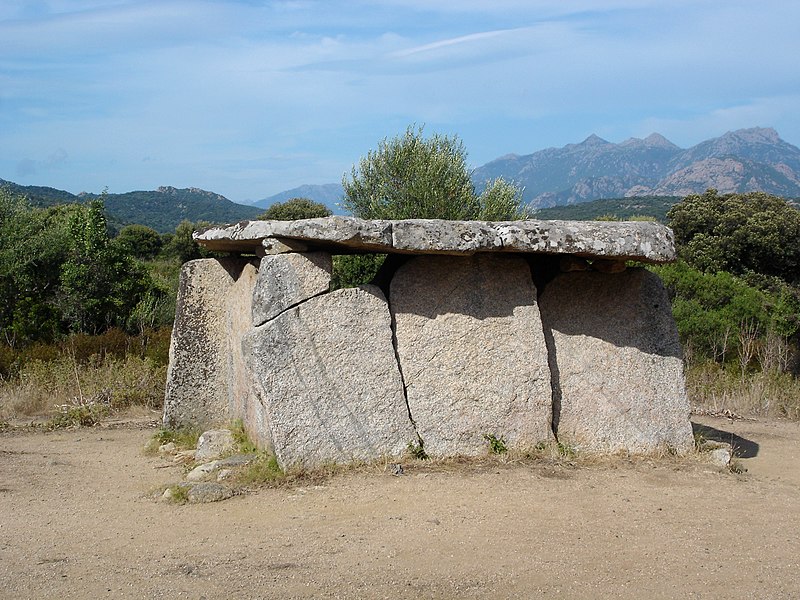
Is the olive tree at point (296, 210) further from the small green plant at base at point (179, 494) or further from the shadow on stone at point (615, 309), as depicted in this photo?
the small green plant at base at point (179, 494)

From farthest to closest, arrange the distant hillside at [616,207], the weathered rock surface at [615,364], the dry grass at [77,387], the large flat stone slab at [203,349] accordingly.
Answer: the distant hillside at [616,207] → the dry grass at [77,387] → the large flat stone slab at [203,349] → the weathered rock surface at [615,364]

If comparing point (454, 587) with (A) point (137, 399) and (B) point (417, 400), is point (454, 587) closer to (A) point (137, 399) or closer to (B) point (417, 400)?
(B) point (417, 400)

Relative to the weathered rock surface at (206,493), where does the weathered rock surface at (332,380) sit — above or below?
above

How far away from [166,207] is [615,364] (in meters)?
74.8

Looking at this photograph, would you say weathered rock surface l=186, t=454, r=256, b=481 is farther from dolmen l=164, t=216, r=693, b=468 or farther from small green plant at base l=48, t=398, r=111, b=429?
small green plant at base l=48, t=398, r=111, b=429

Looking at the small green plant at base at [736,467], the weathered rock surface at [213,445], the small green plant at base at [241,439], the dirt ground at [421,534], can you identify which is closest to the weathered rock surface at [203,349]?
the small green plant at base at [241,439]

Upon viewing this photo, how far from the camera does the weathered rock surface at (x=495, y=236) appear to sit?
6.50 meters

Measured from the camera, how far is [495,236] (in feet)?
21.6

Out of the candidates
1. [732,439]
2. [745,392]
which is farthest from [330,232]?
[745,392]

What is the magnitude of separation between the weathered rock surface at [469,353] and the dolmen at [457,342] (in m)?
0.01

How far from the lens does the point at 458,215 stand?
1772cm

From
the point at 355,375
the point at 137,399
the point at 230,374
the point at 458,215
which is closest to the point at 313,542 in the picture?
the point at 355,375

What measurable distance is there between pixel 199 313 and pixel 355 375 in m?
2.53

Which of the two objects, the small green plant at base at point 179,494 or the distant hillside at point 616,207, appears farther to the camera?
the distant hillside at point 616,207
